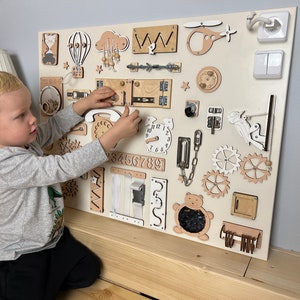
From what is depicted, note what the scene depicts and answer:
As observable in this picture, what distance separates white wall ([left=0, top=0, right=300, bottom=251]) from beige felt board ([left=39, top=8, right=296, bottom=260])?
0.03 metres

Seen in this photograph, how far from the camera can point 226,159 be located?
0.67 meters

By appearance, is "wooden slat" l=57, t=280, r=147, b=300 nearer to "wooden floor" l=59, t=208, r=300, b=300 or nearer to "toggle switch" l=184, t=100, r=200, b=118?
"wooden floor" l=59, t=208, r=300, b=300

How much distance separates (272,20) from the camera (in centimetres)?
58

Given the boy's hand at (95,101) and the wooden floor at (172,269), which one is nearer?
the wooden floor at (172,269)

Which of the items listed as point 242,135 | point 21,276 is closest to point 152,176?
point 242,135

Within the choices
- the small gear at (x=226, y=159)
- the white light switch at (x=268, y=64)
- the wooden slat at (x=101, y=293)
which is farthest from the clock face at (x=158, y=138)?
the wooden slat at (x=101, y=293)

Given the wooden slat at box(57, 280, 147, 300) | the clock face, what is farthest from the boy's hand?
the wooden slat at box(57, 280, 147, 300)

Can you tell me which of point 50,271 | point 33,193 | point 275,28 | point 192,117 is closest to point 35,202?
Answer: point 33,193

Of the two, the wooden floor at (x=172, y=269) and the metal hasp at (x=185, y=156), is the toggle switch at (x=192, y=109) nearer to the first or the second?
the metal hasp at (x=185, y=156)

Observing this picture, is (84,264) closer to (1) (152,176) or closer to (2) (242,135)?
(1) (152,176)

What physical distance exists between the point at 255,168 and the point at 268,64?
0.71ft

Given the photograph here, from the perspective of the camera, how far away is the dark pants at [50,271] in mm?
674

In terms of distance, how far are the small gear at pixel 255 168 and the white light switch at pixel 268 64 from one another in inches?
6.6

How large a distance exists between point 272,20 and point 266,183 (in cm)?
33
